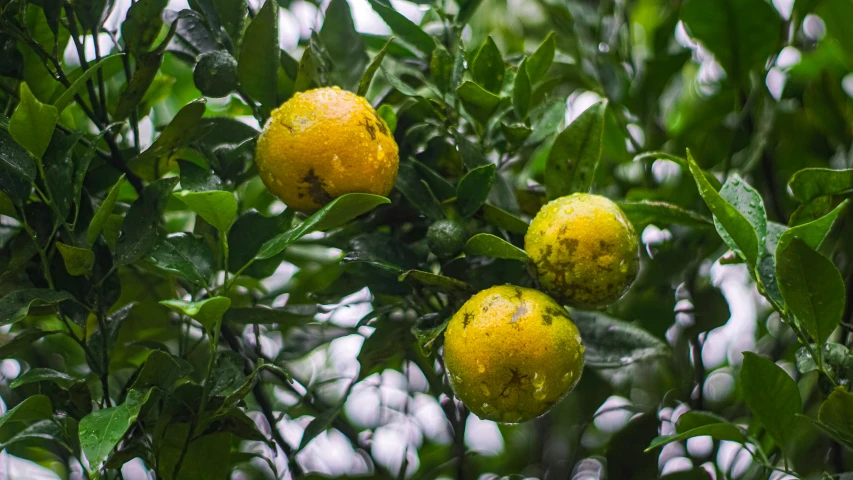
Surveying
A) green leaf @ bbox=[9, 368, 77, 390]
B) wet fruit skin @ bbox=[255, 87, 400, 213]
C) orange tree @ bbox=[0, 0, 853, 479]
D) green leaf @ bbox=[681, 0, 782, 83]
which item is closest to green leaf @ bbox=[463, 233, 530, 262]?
orange tree @ bbox=[0, 0, 853, 479]

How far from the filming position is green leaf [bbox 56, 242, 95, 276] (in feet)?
2.40

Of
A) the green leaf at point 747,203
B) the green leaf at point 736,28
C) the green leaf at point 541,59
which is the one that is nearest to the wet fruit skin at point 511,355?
the green leaf at point 747,203

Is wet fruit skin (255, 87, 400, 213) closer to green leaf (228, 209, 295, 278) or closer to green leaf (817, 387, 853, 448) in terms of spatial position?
green leaf (228, 209, 295, 278)

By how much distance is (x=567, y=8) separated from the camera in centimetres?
129

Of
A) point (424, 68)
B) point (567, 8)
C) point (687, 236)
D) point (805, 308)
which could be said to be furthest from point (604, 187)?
point (805, 308)

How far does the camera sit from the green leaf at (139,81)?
810 mm

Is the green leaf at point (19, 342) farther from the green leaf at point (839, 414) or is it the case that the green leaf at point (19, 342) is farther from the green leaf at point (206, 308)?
the green leaf at point (839, 414)

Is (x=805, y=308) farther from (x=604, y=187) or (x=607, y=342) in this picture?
Result: (x=604, y=187)

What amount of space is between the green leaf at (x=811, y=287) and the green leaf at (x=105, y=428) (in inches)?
24.0

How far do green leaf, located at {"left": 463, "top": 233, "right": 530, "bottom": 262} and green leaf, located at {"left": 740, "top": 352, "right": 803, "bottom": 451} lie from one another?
28cm

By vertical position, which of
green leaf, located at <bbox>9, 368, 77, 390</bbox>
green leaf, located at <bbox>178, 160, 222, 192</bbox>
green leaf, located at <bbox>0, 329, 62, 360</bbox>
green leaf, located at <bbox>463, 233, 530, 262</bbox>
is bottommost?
green leaf, located at <bbox>0, 329, 62, 360</bbox>

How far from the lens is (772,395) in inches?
33.0

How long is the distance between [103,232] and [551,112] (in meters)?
0.54

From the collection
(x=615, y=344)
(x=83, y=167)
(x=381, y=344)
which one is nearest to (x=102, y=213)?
(x=83, y=167)
